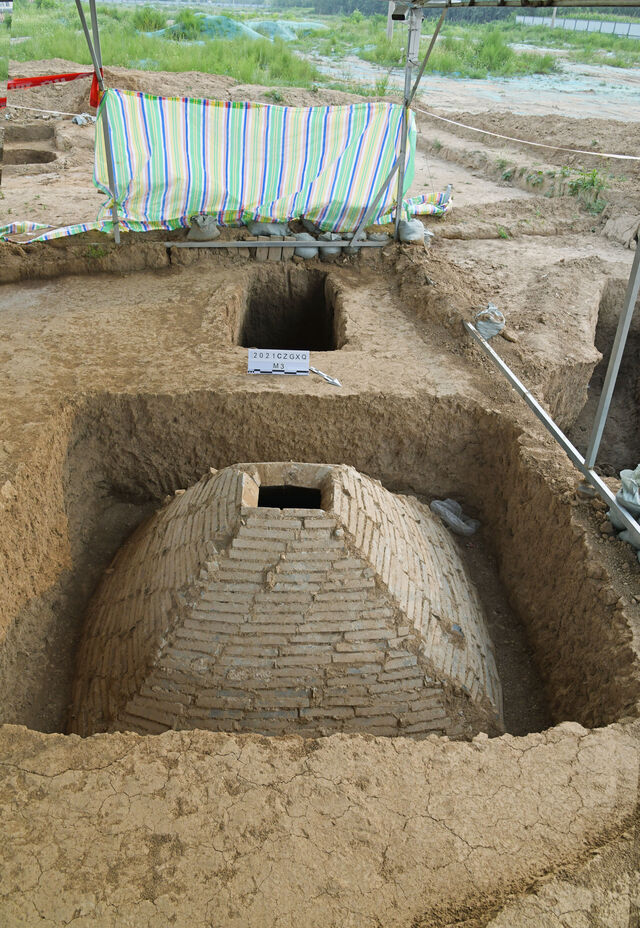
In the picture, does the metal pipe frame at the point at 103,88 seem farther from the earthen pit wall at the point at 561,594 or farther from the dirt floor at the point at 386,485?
the earthen pit wall at the point at 561,594

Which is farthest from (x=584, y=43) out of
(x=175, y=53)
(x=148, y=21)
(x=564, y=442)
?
(x=564, y=442)

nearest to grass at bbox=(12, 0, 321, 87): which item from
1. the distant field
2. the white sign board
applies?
the distant field

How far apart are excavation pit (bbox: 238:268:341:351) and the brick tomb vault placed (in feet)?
11.8

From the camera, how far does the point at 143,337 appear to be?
5379mm

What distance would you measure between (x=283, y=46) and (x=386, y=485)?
61.5ft

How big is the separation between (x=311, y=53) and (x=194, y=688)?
83.7 feet

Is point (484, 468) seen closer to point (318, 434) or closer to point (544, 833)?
point (318, 434)

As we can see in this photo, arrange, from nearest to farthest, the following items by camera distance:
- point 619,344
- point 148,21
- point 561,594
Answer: point 619,344
point 561,594
point 148,21

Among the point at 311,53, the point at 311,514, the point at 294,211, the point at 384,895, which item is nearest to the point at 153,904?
the point at 384,895

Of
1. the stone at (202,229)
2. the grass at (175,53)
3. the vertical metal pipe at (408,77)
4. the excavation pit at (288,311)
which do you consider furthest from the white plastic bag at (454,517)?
the grass at (175,53)

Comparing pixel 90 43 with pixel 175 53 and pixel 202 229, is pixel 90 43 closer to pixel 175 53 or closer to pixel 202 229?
pixel 202 229

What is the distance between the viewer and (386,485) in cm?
509

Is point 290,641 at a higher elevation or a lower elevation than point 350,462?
higher

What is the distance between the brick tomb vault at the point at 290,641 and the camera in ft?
10.1
